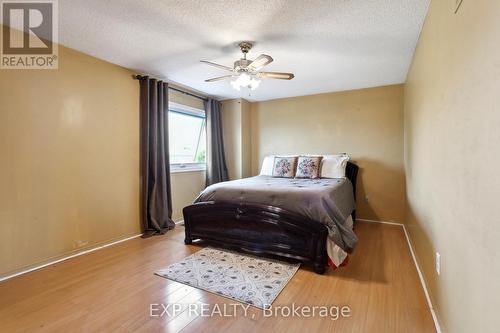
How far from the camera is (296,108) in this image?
4668mm

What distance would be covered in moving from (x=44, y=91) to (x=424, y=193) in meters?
3.65

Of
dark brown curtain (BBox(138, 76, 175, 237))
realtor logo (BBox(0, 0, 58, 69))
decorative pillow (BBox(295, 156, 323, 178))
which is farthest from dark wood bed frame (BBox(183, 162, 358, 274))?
realtor logo (BBox(0, 0, 58, 69))

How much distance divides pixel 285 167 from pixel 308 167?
1.24ft

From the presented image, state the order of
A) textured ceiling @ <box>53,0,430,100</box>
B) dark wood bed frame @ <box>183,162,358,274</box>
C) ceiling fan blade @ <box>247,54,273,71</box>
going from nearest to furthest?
1. textured ceiling @ <box>53,0,430,100</box>
2. ceiling fan blade @ <box>247,54,273,71</box>
3. dark wood bed frame @ <box>183,162,358,274</box>

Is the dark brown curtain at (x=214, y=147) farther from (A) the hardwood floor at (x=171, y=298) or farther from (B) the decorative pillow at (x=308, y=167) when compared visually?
(A) the hardwood floor at (x=171, y=298)

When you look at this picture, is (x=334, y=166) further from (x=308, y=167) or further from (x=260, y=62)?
(x=260, y=62)

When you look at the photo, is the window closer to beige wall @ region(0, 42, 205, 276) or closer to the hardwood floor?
beige wall @ region(0, 42, 205, 276)

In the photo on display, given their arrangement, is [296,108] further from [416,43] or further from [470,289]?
[470,289]

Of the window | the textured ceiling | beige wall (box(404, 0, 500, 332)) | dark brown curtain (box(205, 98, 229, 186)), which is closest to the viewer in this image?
beige wall (box(404, 0, 500, 332))

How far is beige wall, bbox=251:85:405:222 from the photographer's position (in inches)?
153

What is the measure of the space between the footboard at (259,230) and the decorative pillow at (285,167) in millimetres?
1477

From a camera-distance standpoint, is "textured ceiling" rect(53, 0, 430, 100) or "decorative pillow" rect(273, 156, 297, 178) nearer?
"textured ceiling" rect(53, 0, 430, 100)

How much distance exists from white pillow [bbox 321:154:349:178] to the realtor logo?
11.5 feet

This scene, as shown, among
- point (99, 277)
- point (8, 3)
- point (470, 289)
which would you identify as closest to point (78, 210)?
point (99, 277)
